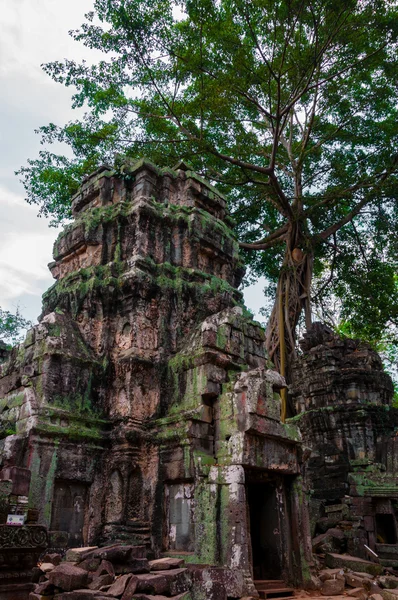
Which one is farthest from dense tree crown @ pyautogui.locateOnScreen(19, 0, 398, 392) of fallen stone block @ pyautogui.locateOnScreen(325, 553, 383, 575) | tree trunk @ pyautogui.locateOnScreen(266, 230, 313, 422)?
fallen stone block @ pyautogui.locateOnScreen(325, 553, 383, 575)

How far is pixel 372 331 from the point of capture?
20203 millimetres

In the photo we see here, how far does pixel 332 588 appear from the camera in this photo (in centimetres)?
707

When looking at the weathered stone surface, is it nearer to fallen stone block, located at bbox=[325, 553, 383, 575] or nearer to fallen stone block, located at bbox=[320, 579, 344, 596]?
fallen stone block, located at bbox=[320, 579, 344, 596]

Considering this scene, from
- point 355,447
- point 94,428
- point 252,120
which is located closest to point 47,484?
point 94,428

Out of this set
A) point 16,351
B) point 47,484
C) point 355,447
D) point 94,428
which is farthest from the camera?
point 355,447

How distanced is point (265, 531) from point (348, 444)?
676 centimetres

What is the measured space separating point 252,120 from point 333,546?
559 inches

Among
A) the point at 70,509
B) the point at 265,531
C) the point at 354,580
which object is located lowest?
the point at 354,580

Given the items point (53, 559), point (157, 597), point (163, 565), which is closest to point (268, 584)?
point (163, 565)

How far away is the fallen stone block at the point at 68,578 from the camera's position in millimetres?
5023

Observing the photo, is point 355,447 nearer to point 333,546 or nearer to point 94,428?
point 333,546

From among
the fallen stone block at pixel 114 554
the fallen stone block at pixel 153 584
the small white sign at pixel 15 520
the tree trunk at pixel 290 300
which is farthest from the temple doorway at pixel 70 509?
the tree trunk at pixel 290 300

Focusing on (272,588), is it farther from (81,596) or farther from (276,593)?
(81,596)

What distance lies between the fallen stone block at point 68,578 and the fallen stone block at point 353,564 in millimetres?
4969
